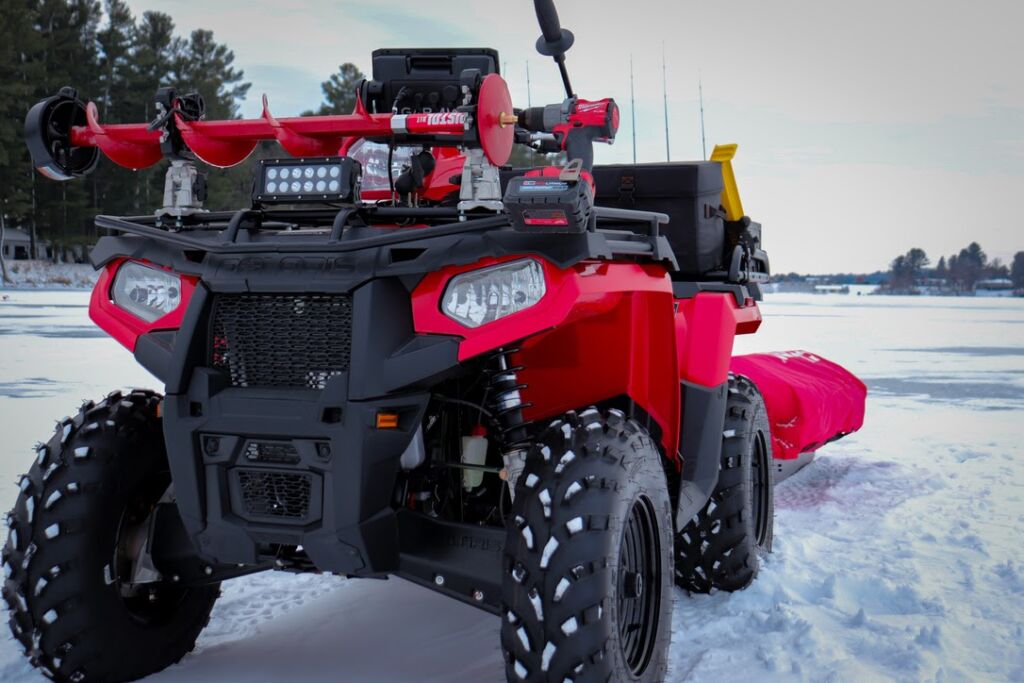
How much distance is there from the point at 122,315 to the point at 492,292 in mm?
1112

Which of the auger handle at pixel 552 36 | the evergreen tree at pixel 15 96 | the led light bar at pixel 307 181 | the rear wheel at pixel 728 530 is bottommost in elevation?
the rear wheel at pixel 728 530

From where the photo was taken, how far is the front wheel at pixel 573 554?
2350 mm

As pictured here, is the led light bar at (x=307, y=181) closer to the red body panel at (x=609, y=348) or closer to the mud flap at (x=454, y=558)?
the red body panel at (x=609, y=348)

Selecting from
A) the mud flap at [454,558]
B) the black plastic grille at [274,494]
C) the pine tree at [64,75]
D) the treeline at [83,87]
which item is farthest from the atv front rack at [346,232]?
the pine tree at [64,75]

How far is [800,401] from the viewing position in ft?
18.8

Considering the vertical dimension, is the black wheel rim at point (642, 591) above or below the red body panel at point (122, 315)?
below

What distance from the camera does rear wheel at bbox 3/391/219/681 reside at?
277cm

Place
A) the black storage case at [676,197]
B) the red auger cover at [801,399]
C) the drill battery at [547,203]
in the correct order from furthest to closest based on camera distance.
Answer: the red auger cover at [801,399], the black storage case at [676,197], the drill battery at [547,203]

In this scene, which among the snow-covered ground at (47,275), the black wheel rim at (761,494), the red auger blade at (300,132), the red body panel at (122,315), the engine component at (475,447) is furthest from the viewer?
the snow-covered ground at (47,275)

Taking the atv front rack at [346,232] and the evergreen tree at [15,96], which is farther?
the evergreen tree at [15,96]

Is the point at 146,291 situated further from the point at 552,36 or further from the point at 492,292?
the point at 552,36

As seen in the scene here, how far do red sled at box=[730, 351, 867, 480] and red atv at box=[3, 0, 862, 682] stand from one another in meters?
2.46

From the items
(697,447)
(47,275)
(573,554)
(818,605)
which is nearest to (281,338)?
(573,554)

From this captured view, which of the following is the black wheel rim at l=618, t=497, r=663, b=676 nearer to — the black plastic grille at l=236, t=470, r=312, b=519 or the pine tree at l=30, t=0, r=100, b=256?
the black plastic grille at l=236, t=470, r=312, b=519
